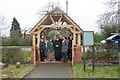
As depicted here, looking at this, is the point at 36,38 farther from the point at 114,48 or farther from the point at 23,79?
the point at 23,79

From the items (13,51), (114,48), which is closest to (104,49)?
(114,48)

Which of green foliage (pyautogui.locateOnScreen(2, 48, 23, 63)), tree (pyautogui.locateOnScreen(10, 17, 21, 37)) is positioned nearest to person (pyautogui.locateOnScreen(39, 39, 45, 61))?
green foliage (pyautogui.locateOnScreen(2, 48, 23, 63))

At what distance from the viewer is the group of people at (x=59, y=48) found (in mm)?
23697

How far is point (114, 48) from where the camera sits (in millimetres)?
23438

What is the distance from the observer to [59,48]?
24.2 m

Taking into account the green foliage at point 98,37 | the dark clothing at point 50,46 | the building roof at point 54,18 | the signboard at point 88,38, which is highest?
the building roof at point 54,18

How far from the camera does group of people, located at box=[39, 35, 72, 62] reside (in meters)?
23.7

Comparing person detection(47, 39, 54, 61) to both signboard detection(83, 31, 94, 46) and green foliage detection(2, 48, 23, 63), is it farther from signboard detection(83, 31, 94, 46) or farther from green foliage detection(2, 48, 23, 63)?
signboard detection(83, 31, 94, 46)

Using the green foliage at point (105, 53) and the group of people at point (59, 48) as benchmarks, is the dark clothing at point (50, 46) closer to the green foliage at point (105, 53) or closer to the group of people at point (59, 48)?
the group of people at point (59, 48)

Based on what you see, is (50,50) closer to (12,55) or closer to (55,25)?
(55,25)

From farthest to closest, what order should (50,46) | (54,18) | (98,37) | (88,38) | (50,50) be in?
(98,37)
(50,50)
(50,46)
(54,18)
(88,38)

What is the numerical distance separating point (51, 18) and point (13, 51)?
3630mm

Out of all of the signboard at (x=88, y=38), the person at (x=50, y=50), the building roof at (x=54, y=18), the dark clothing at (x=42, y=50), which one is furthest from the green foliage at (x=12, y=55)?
the signboard at (x=88, y=38)

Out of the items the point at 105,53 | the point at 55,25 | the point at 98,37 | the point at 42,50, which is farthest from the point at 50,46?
the point at 98,37
